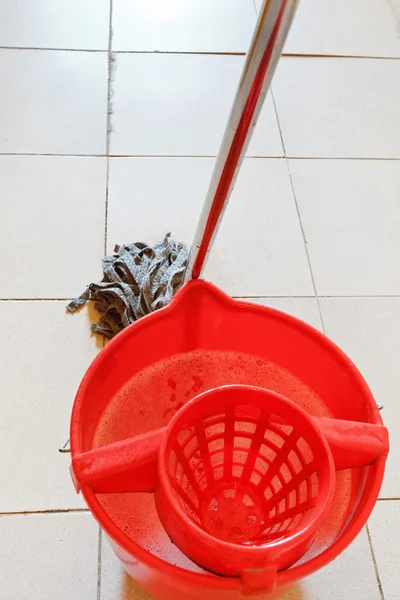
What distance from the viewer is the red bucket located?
0.53 m

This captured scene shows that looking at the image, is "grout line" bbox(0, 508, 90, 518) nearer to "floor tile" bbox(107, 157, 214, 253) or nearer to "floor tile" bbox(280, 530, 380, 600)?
"floor tile" bbox(280, 530, 380, 600)

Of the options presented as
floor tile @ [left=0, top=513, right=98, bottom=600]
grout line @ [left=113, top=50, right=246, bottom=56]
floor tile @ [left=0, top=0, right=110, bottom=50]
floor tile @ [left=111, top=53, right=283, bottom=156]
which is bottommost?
floor tile @ [left=0, top=513, right=98, bottom=600]

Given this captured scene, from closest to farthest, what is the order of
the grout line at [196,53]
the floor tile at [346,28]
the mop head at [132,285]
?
the mop head at [132,285] → the grout line at [196,53] → the floor tile at [346,28]

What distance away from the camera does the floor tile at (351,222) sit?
3.35ft

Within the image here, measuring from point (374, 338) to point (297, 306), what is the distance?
0.45 feet

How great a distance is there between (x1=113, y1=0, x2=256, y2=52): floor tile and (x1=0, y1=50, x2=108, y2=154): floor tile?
103 mm

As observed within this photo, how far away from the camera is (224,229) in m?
1.05

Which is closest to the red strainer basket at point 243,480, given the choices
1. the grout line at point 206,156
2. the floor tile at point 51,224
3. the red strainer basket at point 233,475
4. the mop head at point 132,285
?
the red strainer basket at point 233,475

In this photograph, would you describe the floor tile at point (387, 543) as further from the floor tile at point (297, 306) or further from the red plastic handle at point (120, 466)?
the red plastic handle at point (120, 466)

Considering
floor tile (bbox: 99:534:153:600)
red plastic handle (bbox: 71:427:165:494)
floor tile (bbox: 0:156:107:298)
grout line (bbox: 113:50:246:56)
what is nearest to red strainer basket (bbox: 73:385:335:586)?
red plastic handle (bbox: 71:427:165:494)

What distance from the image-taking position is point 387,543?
787 mm

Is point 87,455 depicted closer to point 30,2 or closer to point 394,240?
point 394,240

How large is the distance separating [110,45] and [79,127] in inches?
10.1

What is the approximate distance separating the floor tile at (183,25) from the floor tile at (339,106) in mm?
140
